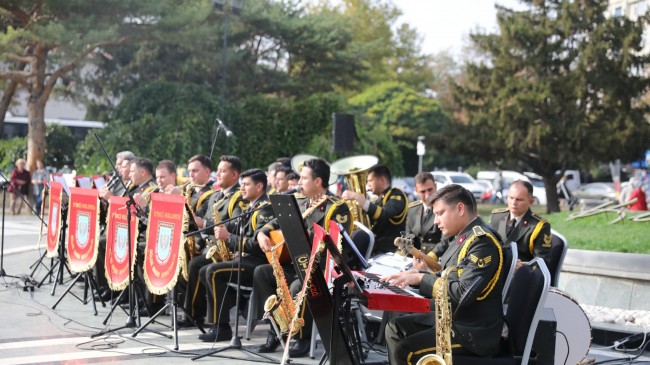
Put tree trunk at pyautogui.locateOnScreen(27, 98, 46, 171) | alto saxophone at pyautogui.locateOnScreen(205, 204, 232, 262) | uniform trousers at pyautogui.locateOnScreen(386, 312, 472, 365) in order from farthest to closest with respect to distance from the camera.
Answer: tree trunk at pyautogui.locateOnScreen(27, 98, 46, 171)
alto saxophone at pyautogui.locateOnScreen(205, 204, 232, 262)
uniform trousers at pyautogui.locateOnScreen(386, 312, 472, 365)

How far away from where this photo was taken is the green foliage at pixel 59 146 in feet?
115

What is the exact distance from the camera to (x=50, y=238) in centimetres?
1128

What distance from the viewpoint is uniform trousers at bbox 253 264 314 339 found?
26.2 ft

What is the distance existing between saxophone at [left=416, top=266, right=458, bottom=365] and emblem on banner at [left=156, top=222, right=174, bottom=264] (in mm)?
3487

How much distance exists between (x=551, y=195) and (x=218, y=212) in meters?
29.9

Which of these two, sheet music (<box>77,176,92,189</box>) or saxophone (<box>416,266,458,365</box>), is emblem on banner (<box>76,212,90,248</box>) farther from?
saxophone (<box>416,266,458,365</box>)

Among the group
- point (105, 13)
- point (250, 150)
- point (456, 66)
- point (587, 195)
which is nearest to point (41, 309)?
point (105, 13)


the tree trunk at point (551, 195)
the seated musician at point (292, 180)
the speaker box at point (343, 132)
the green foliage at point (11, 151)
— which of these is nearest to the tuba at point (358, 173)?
the seated musician at point (292, 180)

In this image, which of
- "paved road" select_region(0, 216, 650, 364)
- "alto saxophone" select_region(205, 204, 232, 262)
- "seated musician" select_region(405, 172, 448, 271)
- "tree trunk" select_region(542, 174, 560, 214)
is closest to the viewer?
"paved road" select_region(0, 216, 650, 364)

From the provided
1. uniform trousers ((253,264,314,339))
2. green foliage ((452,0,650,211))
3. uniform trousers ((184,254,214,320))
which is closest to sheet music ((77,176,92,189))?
uniform trousers ((184,254,214,320))

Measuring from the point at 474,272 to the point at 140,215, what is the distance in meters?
4.14

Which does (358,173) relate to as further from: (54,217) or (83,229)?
(54,217)

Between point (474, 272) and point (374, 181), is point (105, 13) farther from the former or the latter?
point (474, 272)

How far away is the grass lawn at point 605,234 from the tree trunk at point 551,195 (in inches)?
850
